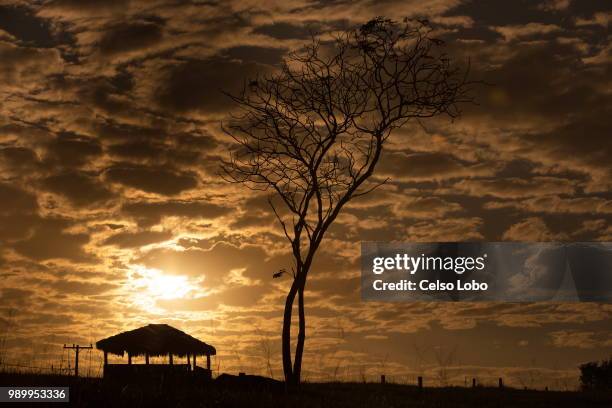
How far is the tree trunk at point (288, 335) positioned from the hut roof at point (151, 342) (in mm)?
15361

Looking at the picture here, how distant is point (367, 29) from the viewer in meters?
21.8

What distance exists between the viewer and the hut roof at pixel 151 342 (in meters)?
34.5

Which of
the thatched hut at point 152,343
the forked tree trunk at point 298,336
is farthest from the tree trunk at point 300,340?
the thatched hut at point 152,343

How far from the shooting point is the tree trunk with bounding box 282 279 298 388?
66.9ft

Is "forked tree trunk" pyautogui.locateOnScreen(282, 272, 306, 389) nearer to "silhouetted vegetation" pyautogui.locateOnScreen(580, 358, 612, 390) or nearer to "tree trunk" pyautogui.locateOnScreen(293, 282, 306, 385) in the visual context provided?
"tree trunk" pyautogui.locateOnScreen(293, 282, 306, 385)

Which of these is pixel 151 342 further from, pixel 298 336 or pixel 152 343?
pixel 298 336

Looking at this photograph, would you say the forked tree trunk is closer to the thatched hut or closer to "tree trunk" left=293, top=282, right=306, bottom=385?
"tree trunk" left=293, top=282, right=306, bottom=385

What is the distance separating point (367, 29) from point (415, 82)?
6.89 feet

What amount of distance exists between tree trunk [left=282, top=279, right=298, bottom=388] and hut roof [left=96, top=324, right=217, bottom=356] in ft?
50.4

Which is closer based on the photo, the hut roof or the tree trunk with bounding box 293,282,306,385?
the tree trunk with bounding box 293,282,306,385

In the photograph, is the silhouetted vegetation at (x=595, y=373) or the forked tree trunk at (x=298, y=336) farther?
the silhouetted vegetation at (x=595, y=373)

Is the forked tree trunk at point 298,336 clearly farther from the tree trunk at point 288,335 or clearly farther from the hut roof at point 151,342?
the hut roof at point 151,342

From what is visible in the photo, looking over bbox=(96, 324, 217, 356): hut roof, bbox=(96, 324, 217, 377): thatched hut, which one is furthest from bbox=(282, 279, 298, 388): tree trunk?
bbox=(96, 324, 217, 356): hut roof

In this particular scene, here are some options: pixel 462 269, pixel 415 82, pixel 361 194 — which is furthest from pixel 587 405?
pixel 415 82
